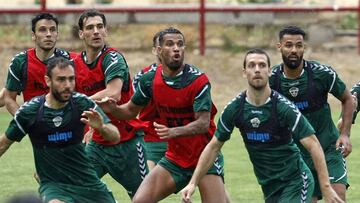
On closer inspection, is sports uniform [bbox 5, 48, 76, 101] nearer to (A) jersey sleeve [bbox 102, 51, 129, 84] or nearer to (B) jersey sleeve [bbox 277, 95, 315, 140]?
(A) jersey sleeve [bbox 102, 51, 129, 84]

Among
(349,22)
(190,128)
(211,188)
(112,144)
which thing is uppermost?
(190,128)

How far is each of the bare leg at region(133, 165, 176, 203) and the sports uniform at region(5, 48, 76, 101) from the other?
1.98 m

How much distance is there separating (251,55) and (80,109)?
5.35ft

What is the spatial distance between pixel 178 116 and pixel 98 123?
4.39 ft

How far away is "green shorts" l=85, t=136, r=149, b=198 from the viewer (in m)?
12.5

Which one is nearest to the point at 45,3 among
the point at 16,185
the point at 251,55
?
the point at 16,185

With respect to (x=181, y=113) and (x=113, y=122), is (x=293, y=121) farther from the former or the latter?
(x=113, y=122)

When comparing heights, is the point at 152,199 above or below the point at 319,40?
above

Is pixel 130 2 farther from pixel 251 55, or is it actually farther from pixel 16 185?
pixel 251 55

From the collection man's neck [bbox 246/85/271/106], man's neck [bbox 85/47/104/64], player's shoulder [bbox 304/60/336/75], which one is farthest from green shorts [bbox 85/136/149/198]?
man's neck [bbox 246/85/271/106]

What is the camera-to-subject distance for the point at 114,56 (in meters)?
12.5

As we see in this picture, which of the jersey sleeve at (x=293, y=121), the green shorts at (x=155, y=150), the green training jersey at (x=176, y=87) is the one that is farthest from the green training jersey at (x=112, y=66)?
the jersey sleeve at (x=293, y=121)

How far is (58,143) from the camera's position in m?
11.0

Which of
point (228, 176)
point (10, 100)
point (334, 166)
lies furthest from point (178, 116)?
point (228, 176)
